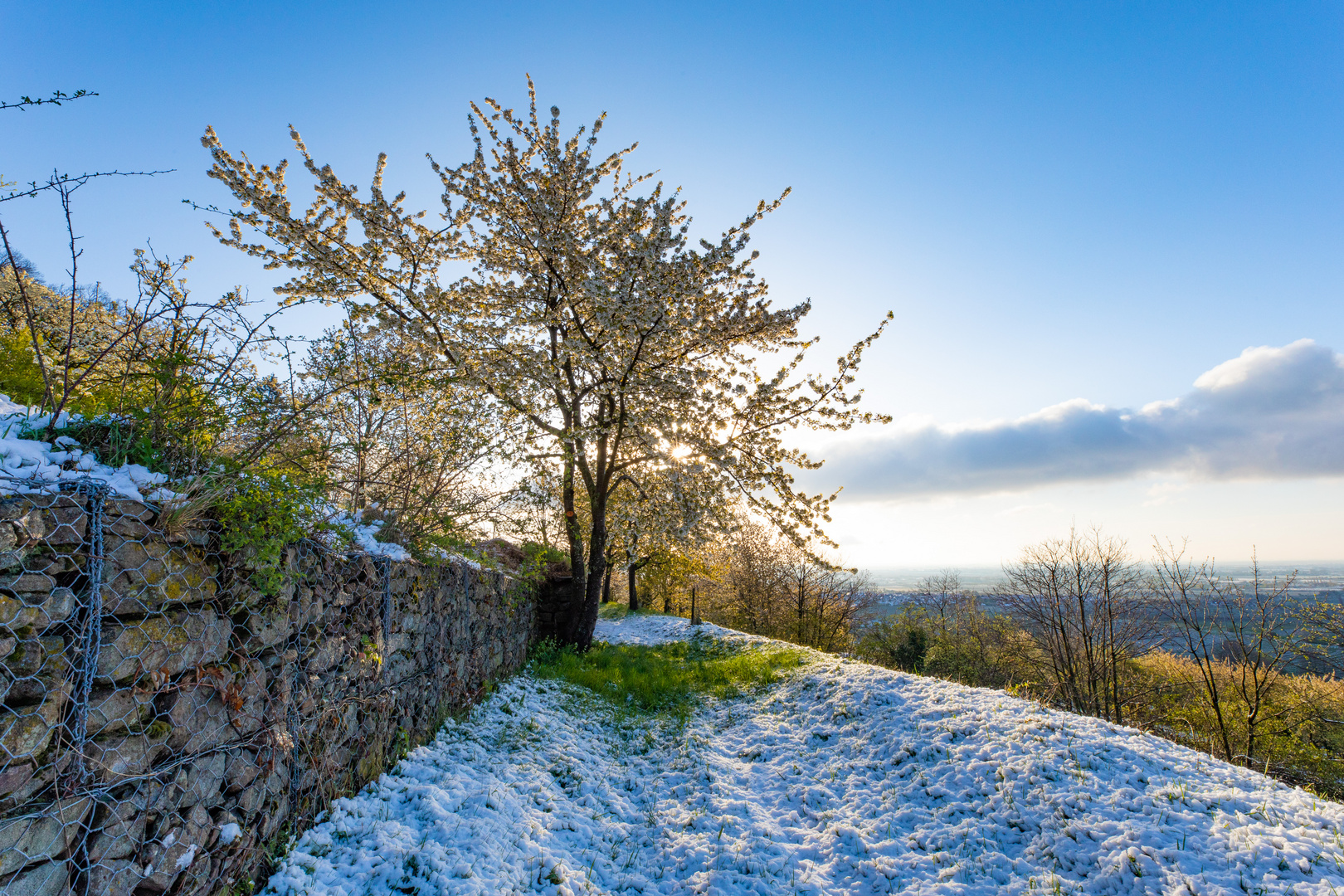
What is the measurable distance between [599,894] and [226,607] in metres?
3.57

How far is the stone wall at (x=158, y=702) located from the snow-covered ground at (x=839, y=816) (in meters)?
0.62

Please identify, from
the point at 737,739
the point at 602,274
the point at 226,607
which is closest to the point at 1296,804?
the point at 737,739

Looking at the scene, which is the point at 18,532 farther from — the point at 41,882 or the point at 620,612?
the point at 620,612

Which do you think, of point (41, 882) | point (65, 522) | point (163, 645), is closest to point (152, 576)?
point (163, 645)

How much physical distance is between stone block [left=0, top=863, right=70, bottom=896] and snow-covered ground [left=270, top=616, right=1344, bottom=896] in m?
1.41

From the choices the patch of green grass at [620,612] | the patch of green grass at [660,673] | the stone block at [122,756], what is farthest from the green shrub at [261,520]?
the patch of green grass at [620,612]

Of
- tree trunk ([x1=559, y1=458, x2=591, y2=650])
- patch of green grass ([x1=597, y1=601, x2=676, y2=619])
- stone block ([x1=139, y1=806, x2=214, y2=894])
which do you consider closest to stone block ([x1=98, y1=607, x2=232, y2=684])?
stone block ([x1=139, y1=806, x2=214, y2=894])

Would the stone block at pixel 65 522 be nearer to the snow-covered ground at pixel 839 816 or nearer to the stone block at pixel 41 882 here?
the stone block at pixel 41 882

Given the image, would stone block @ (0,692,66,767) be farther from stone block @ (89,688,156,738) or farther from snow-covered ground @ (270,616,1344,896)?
snow-covered ground @ (270,616,1344,896)

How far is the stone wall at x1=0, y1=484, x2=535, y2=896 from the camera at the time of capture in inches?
86.0

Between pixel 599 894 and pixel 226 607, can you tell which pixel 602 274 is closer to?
pixel 226 607

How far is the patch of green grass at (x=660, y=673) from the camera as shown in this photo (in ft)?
31.9

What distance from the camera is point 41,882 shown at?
2.16 meters

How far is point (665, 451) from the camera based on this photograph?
34.5 ft
